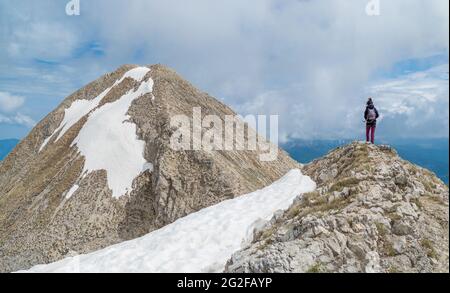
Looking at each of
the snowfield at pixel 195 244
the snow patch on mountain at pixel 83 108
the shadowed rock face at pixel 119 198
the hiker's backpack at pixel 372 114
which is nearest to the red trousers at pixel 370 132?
the hiker's backpack at pixel 372 114

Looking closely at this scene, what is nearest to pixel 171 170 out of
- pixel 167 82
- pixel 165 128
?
pixel 165 128

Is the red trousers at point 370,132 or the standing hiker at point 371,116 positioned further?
the red trousers at point 370,132

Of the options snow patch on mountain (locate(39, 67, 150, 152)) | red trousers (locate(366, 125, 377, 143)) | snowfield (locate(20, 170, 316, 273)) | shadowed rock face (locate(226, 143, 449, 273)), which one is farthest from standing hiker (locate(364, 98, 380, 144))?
snow patch on mountain (locate(39, 67, 150, 152))

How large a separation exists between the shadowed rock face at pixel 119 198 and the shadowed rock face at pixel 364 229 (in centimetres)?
2526

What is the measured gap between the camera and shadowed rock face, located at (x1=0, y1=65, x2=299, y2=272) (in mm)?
43688

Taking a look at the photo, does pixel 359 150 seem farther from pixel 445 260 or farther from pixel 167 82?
pixel 167 82

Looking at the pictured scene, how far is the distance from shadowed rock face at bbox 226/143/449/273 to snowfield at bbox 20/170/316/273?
4.79ft

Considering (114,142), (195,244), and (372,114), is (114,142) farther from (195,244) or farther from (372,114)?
(372,114)

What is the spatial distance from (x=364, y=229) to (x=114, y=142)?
41.1 m

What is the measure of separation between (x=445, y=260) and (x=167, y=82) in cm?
4913

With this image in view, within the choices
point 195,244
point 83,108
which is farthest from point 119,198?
point 195,244

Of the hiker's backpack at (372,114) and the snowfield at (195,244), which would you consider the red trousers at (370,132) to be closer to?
the hiker's backpack at (372,114)

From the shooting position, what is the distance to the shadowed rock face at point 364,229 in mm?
15039

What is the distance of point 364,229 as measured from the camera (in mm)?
16078
